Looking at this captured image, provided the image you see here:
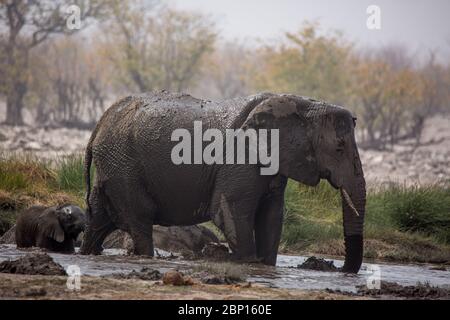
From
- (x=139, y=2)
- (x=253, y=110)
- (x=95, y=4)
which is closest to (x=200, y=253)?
(x=253, y=110)

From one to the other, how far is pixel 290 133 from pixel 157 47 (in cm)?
5017

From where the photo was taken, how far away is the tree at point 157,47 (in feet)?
191

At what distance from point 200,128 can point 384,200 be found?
666 cm

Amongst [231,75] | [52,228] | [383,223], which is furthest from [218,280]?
[231,75]

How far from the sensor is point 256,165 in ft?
37.6

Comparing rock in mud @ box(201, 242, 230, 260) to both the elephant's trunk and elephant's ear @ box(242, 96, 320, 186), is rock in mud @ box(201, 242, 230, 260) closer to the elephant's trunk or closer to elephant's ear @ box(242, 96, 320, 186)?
elephant's ear @ box(242, 96, 320, 186)

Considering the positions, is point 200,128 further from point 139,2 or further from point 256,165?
point 139,2

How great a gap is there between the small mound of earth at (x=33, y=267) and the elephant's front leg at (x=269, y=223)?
2.77m

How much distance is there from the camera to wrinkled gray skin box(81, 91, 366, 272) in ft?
37.4

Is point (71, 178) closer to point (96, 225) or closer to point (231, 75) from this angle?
point (96, 225)

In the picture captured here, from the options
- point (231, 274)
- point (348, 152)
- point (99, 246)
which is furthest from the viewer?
point (99, 246)

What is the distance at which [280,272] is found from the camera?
11.1 m

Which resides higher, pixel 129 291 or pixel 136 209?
pixel 136 209

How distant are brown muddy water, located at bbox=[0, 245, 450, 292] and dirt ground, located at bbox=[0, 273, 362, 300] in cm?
64
